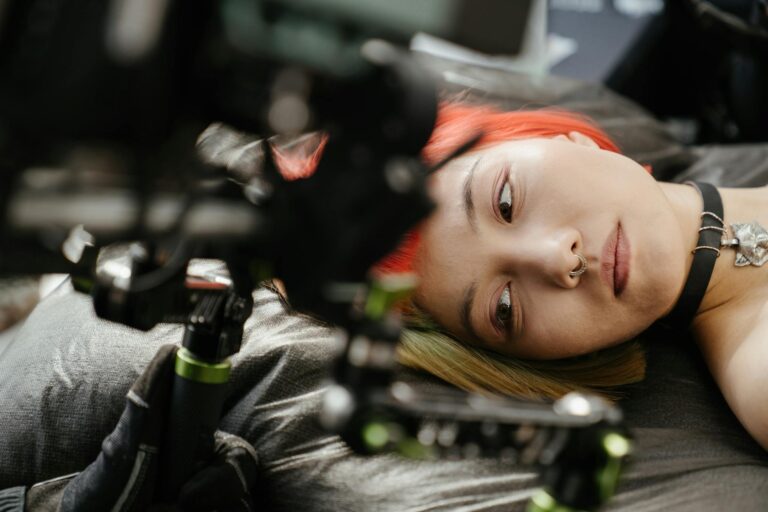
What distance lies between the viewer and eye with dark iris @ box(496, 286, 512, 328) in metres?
1.01

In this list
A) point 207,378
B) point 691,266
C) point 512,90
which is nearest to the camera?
point 207,378

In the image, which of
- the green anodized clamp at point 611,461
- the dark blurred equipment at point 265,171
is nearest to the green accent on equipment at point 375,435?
the dark blurred equipment at point 265,171

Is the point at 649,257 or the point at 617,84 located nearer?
the point at 649,257

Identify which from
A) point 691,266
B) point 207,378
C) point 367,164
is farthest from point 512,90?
point 367,164

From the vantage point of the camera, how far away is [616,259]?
3.19 feet

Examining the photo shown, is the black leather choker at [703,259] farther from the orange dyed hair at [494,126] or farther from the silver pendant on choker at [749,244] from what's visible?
the orange dyed hair at [494,126]

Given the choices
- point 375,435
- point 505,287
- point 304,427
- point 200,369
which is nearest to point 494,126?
point 505,287

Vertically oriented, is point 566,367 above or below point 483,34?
below

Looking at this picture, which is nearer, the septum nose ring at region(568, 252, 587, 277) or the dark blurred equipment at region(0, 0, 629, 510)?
the dark blurred equipment at region(0, 0, 629, 510)

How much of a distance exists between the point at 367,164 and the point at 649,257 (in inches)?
24.8

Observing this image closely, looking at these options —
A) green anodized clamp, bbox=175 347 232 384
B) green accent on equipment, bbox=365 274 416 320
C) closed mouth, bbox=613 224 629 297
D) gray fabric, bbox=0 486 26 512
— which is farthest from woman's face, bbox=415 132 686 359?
gray fabric, bbox=0 486 26 512

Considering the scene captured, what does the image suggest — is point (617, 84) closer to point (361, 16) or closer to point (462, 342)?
point (462, 342)

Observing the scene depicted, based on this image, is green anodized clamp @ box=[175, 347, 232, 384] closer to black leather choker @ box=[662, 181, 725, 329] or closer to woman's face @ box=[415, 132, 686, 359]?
woman's face @ box=[415, 132, 686, 359]

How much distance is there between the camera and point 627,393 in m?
1.13
